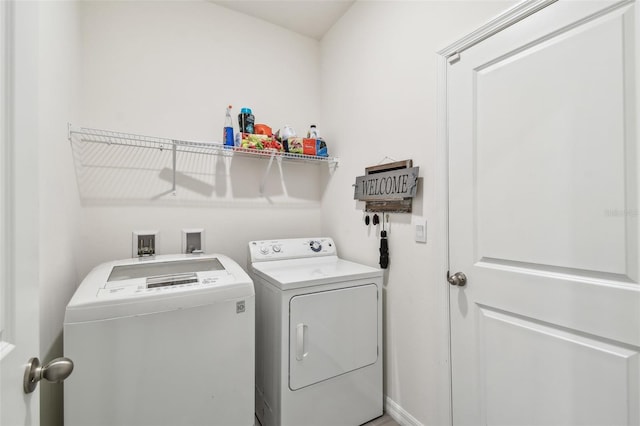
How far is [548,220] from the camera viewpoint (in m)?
1.08

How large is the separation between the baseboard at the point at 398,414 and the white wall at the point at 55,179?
5.61ft

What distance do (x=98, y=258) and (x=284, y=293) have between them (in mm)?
1246

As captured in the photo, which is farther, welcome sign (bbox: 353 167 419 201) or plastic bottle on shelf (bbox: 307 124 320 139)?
plastic bottle on shelf (bbox: 307 124 320 139)

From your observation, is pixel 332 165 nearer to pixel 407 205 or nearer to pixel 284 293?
pixel 407 205

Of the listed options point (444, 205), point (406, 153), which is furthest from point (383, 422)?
point (406, 153)

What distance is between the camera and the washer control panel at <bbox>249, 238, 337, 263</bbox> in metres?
1.92

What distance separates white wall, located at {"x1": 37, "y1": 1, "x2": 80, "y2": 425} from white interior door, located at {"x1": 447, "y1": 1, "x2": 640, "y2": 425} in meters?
1.75

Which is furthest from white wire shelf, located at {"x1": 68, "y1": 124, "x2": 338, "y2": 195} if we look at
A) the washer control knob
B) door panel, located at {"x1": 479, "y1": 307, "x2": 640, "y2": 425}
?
door panel, located at {"x1": 479, "y1": 307, "x2": 640, "y2": 425}

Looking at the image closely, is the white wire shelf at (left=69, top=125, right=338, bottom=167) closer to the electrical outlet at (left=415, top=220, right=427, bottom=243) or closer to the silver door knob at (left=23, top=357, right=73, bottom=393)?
the electrical outlet at (left=415, top=220, right=427, bottom=243)

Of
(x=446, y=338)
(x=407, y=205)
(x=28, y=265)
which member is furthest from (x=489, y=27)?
(x=28, y=265)

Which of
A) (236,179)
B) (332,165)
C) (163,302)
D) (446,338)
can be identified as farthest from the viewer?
(332,165)

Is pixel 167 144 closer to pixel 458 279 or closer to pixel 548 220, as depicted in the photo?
pixel 458 279

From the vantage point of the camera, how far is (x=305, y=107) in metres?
2.51

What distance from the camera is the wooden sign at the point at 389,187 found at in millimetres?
1593
